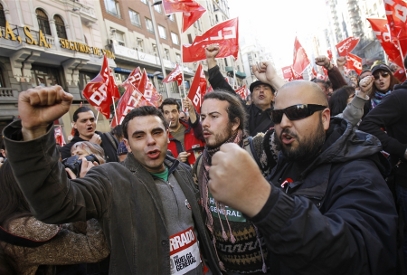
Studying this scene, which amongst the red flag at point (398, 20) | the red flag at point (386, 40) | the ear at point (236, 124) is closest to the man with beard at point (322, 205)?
the ear at point (236, 124)

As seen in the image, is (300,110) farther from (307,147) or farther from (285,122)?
(307,147)

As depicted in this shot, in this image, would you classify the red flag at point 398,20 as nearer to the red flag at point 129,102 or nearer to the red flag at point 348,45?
the red flag at point 129,102

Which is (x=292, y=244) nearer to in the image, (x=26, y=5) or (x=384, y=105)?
(x=384, y=105)

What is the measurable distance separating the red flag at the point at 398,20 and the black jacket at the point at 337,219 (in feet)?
14.5

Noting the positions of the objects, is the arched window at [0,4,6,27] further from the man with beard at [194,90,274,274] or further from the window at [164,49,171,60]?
the man with beard at [194,90,274,274]


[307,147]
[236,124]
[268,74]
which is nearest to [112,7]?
[268,74]

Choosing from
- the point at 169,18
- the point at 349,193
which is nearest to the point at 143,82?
the point at 349,193

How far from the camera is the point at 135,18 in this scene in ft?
82.4

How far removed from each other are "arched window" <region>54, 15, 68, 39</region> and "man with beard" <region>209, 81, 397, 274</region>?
18.8 metres

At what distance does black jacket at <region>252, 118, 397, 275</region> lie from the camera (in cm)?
84

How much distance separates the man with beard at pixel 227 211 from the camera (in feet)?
6.52

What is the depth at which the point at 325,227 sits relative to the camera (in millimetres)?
853

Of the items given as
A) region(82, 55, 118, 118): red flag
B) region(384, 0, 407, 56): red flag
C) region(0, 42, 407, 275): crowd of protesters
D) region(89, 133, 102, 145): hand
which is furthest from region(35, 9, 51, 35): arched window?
region(384, 0, 407, 56): red flag

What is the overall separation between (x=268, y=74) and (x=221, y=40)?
3.96 m
